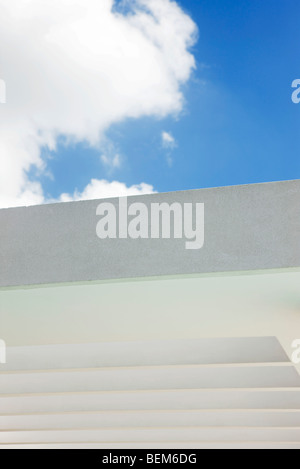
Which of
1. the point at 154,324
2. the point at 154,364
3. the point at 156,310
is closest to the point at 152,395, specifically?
the point at 154,364

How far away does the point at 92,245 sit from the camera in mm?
3020

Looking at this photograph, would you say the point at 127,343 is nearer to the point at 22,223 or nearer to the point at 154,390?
the point at 154,390

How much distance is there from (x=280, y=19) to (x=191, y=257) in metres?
5.60

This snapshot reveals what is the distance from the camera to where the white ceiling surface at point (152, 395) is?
2004mm

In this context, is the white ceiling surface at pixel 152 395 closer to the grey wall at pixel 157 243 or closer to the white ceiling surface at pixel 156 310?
the white ceiling surface at pixel 156 310

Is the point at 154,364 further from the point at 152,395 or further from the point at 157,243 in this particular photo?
the point at 157,243

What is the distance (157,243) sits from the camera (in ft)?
9.53

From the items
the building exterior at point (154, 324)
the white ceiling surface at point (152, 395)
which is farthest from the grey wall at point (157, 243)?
the white ceiling surface at point (152, 395)

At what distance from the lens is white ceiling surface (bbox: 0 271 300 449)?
2.03 meters

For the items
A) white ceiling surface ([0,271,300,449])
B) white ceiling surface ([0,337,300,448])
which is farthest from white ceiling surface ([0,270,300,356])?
white ceiling surface ([0,337,300,448])

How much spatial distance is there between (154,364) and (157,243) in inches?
31.1

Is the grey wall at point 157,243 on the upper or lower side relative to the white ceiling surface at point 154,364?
upper

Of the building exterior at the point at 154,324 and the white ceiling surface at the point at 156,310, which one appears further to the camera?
the white ceiling surface at the point at 156,310

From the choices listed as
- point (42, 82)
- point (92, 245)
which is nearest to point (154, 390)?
point (92, 245)
